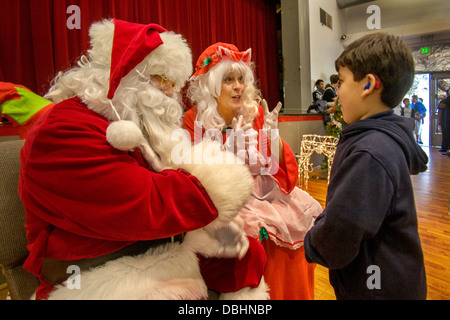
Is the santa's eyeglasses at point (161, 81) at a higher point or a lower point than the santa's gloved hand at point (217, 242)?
higher

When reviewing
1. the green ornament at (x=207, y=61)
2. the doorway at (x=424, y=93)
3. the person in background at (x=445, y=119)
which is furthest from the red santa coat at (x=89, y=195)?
the doorway at (x=424, y=93)

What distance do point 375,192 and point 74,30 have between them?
2.99 meters

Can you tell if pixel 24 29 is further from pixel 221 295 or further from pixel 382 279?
pixel 382 279

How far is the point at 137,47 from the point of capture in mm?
902

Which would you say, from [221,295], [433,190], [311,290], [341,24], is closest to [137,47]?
[221,295]

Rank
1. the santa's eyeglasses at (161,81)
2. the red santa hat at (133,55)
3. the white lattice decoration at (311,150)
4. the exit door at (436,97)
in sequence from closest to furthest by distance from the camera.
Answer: the red santa hat at (133,55) → the santa's eyeglasses at (161,81) → the white lattice decoration at (311,150) → the exit door at (436,97)

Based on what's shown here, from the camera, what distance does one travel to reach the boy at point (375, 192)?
2.26 feet

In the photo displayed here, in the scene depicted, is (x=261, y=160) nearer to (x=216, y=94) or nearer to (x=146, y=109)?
(x=216, y=94)

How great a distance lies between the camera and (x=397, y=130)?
751mm

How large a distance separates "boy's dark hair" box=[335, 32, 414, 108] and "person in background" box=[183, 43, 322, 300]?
0.62 meters

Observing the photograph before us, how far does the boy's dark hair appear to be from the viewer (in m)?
0.75

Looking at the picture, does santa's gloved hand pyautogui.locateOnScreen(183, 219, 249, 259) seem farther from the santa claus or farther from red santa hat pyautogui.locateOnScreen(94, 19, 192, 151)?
red santa hat pyautogui.locateOnScreen(94, 19, 192, 151)

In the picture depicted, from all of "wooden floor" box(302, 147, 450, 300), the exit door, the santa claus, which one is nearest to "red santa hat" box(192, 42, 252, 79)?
the santa claus

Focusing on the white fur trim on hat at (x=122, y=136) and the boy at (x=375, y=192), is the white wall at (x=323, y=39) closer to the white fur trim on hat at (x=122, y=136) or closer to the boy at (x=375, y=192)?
the boy at (x=375, y=192)
